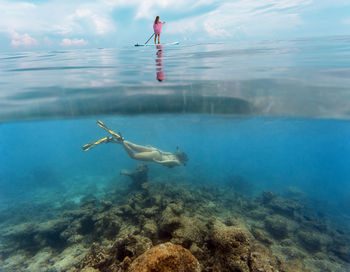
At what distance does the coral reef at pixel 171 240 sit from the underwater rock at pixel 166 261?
0.01 meters

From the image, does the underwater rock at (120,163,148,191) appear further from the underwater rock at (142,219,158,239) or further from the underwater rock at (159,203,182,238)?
the underwater rock at (159,203,182,238)

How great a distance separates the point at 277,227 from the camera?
8.78m

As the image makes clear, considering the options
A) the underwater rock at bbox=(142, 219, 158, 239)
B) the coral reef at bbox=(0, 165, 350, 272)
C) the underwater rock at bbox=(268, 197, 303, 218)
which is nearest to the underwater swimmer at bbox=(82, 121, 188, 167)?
the coral reef at bbox=(0, 165, 350, 272)

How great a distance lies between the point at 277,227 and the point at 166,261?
8771 millimetres

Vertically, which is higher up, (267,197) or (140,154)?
(140,154)

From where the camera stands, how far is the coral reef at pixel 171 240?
302cm

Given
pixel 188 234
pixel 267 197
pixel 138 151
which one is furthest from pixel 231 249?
pixel 267 197

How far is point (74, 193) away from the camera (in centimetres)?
1631

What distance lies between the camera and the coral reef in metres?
3.02

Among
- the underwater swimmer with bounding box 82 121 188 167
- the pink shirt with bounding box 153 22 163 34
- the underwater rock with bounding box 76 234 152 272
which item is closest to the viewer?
the underwater rock with bounding box 76 234 152 272

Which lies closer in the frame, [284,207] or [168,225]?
[168,225]

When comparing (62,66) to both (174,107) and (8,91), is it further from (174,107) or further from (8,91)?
(174,107)

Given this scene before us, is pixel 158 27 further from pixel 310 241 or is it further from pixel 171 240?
pixel 310 241

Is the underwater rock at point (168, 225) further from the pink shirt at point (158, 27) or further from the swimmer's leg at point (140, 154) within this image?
the pink shirt at point (158, 27)
